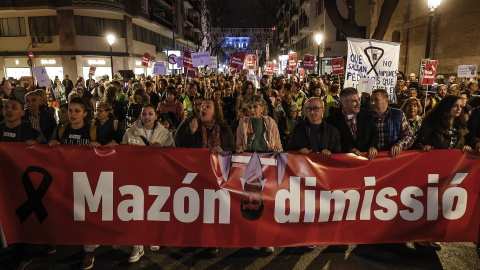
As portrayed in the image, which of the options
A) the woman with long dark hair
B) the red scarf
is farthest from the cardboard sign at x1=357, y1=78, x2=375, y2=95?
the red scarf

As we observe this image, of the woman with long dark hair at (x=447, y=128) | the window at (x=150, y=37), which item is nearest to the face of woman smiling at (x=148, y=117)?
the woman with long dark hair at (x=447, y=128)

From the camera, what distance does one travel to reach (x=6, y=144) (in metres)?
3.83

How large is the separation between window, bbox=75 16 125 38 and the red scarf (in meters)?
29.0

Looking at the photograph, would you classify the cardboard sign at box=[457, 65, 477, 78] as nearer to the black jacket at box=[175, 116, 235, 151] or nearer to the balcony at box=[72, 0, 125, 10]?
the black jacket at box=[175, 116, 235, 151]

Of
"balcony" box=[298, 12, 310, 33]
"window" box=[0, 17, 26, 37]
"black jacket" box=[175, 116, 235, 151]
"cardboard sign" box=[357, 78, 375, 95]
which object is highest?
"balcony" box=[298, 12, 310, 33]

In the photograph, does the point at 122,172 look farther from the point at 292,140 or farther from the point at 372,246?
the point at 372,246

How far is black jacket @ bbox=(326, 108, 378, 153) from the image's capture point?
4.29 meters

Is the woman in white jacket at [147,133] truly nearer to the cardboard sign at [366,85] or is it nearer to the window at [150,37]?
the cardboard sign at [366,85]

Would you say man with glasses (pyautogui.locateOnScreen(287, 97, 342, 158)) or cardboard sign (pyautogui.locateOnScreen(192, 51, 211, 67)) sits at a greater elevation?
cardboard sign (pyautogui.locateOnScreen(192, 51, 211, 67))

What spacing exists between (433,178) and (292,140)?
1654mm

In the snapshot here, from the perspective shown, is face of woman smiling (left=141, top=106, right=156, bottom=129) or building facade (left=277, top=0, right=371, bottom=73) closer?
face of woman smiling (left=141, top=106, right=156, bottom=129)

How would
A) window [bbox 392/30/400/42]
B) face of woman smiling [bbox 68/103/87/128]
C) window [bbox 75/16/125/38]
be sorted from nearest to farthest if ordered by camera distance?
face of woman smiling [bbox 68/103/87/128] < window [bbox 392/30/400/42] < window [bbox 75/16/125/38]

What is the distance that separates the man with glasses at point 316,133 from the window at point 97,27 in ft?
97.4

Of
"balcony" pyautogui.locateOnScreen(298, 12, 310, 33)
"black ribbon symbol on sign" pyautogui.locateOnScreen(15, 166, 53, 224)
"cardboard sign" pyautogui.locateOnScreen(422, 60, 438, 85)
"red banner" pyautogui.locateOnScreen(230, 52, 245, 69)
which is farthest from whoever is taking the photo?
"balcony" pyautogui.locateOnScreen(298, 12, 310, 33)
